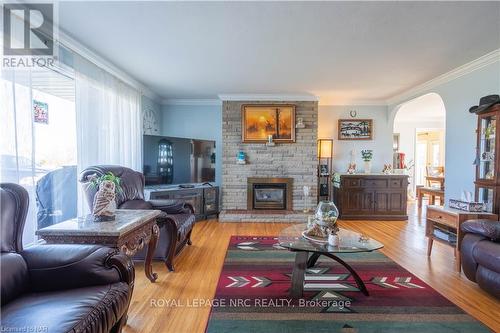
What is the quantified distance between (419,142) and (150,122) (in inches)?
323

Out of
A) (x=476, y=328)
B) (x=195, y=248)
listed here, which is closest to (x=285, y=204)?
(x=195, y=248)

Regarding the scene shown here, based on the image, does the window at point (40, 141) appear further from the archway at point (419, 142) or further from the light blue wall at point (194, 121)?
the archway at point (419, 142)

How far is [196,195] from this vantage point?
15.4 feet

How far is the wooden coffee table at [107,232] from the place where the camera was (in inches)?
66.9

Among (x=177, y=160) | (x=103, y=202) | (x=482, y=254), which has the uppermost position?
(x=177, y=160)

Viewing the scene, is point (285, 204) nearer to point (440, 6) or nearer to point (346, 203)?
point (346, 203)

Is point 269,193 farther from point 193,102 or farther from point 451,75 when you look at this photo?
point 451,75

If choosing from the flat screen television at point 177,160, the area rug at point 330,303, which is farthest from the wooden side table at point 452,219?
the flat screen television at point 177,160

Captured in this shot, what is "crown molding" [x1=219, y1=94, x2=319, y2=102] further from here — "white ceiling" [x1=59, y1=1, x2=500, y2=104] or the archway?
the archway

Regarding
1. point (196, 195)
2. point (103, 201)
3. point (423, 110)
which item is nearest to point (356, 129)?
point (423, 110)

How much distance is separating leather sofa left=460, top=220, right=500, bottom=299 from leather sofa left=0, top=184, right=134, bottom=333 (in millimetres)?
2741

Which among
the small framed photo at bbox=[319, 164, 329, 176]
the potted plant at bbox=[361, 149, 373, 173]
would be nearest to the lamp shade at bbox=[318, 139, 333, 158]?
the small framed photo at bbox=[319, 164, 329, 176]

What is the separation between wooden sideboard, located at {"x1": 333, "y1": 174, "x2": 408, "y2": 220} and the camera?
16.2ft

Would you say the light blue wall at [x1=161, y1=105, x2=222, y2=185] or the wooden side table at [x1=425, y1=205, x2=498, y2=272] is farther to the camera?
the light blue wall at [x1=161, y1=105, x2=222, y2=185]
